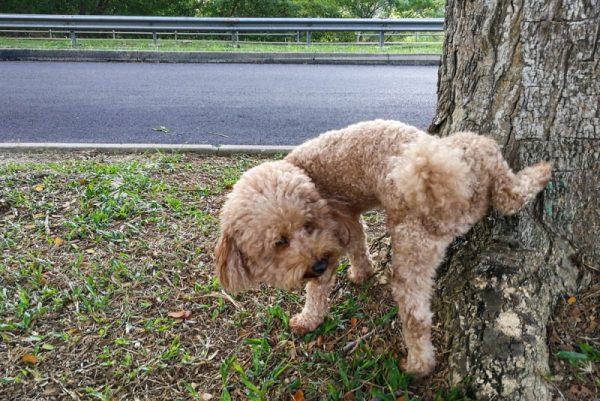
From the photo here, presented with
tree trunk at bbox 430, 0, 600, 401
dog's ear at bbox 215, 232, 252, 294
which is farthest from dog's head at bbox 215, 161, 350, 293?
tree trunk at bbox 430, 0, 600, 401

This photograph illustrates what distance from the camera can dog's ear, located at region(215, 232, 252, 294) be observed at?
2244mm

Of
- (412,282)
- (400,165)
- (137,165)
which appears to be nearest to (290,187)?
(400,165)

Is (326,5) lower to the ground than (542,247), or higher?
higher

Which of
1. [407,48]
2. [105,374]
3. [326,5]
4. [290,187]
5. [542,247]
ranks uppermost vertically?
[326,5]

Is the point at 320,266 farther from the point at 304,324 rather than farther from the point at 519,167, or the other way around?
the point at 519,167

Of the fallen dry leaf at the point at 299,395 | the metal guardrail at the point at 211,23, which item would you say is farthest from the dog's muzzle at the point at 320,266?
the metal guardrail at the point at 211,23

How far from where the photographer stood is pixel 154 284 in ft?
9.47

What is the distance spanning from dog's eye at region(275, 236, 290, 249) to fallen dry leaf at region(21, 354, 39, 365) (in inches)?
52.6

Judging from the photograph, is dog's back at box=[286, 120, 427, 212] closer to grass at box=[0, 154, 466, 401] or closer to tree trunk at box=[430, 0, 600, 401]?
tree trunk at box=[430, 0, 600, 401]

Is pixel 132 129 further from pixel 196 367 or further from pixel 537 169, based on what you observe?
pixel 537 169

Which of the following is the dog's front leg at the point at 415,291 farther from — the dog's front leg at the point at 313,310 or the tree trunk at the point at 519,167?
the dog's front leg at the point at 313,310

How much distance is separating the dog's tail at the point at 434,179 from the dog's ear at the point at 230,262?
799mm

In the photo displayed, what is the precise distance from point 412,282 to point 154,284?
1557 millimetres

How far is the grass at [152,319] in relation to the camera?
2.26 meters
